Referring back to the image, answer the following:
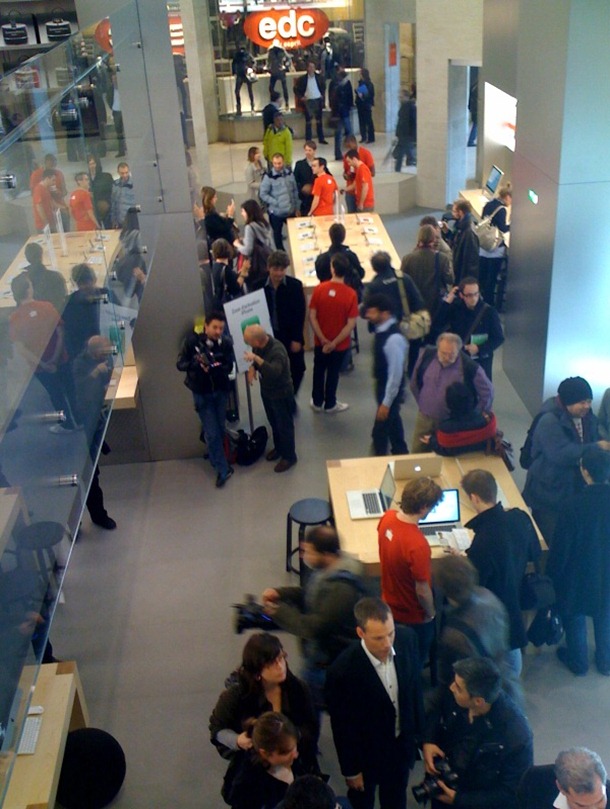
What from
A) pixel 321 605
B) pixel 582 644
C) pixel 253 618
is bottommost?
pixel 582 644

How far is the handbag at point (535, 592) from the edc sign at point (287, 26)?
13524mm

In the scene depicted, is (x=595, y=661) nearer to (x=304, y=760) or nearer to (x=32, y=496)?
(x=304, y=760)

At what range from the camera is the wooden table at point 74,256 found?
11.5 feet

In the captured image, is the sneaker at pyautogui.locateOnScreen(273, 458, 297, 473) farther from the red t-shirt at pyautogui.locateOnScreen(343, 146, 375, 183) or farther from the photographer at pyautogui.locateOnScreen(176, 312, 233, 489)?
the red t-shirt at pyautogui.locateOnScreen(343, 146, 375, 183)

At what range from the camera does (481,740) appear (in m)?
3.92

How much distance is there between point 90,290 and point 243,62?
45.3 feet

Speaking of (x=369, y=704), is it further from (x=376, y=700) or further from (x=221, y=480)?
(x=221, y=480)

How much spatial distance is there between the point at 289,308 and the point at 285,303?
0.06 meters

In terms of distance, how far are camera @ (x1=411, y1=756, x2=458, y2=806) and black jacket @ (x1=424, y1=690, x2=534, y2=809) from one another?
0.03m

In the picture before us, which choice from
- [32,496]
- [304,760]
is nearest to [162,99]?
[32,496]

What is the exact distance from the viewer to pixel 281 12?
16.2 metres

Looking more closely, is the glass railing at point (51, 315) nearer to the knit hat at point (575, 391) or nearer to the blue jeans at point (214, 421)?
the blue jeans at point (214, 421)

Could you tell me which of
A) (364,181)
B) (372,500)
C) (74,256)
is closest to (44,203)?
Result: (74,256)

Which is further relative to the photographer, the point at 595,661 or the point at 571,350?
the point at 571,350
